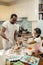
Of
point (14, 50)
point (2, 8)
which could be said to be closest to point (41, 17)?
point (2, 8)

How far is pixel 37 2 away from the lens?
3352 millimetres

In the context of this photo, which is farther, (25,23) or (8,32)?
(25,23)

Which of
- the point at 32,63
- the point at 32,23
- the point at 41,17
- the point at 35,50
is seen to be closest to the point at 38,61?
the point at 32,63

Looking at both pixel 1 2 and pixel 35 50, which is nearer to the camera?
pixel 35 50

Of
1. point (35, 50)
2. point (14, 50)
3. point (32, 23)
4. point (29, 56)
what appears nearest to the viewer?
point (29, 56)

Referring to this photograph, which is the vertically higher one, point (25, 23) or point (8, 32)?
point (25, 23)

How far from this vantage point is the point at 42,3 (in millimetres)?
3400

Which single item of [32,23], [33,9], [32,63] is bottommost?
[32,63]

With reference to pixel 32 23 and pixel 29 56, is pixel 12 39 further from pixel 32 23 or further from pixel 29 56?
pixel 32 23

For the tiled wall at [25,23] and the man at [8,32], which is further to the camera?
the tiled wall at [25,23]

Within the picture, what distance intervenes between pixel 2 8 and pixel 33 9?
73 centimetres

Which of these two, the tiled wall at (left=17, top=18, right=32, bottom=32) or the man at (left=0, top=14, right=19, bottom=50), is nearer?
the man at (left=0, top=14, right=19, bottom=50)

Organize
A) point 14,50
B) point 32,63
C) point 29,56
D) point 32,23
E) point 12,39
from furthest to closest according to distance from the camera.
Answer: point 32,23
point 12,39
point 14,50
point 29,56
point 32,63

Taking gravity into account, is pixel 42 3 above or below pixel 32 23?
above
